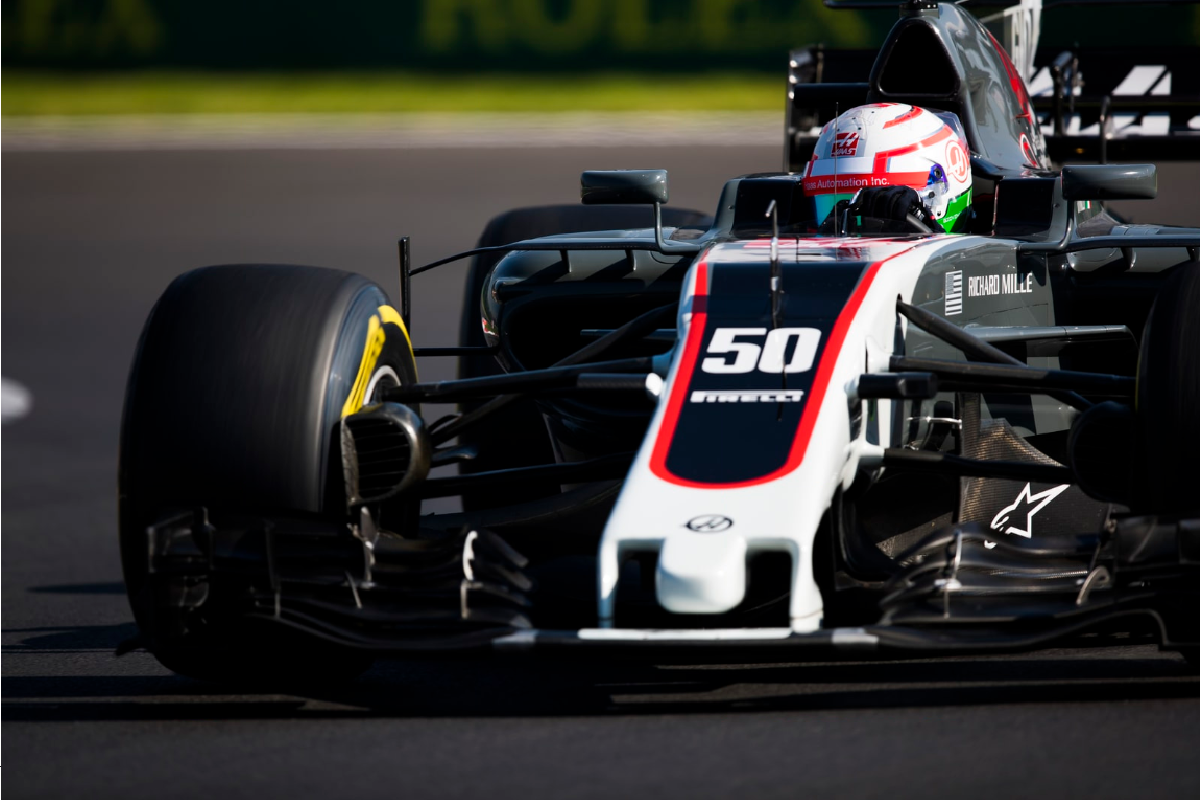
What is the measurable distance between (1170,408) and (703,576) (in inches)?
45.3

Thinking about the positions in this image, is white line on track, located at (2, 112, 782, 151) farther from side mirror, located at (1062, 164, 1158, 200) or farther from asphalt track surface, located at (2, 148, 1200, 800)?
side mirror, located at (1062, 164, 1158, 200)

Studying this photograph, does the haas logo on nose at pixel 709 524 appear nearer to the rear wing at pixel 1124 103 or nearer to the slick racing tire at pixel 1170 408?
the slick racing tire at pixel 1170 408

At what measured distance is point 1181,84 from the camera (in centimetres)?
797

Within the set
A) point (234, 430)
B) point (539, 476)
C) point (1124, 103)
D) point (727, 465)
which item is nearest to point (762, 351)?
point (727, 465)

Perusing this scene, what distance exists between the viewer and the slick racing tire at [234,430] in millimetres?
4266

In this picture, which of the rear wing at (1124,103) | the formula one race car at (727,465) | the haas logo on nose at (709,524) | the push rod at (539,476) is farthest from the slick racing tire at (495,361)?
the haas logo on nose at (709,524)

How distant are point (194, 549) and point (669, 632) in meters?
1.16

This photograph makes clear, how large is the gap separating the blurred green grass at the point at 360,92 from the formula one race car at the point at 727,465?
23.5 m

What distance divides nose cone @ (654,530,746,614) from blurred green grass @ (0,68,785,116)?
81.7ft

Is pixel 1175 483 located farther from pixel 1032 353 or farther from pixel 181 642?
pixel 181 642

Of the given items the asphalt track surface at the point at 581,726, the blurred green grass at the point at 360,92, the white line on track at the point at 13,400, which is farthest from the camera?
the blurred green grass at the point at 360,92

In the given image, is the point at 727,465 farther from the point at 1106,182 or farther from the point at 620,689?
the point at 1106,182

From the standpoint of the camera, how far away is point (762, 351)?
14.2ft

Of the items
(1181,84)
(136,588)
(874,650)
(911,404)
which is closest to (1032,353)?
(911,404)
